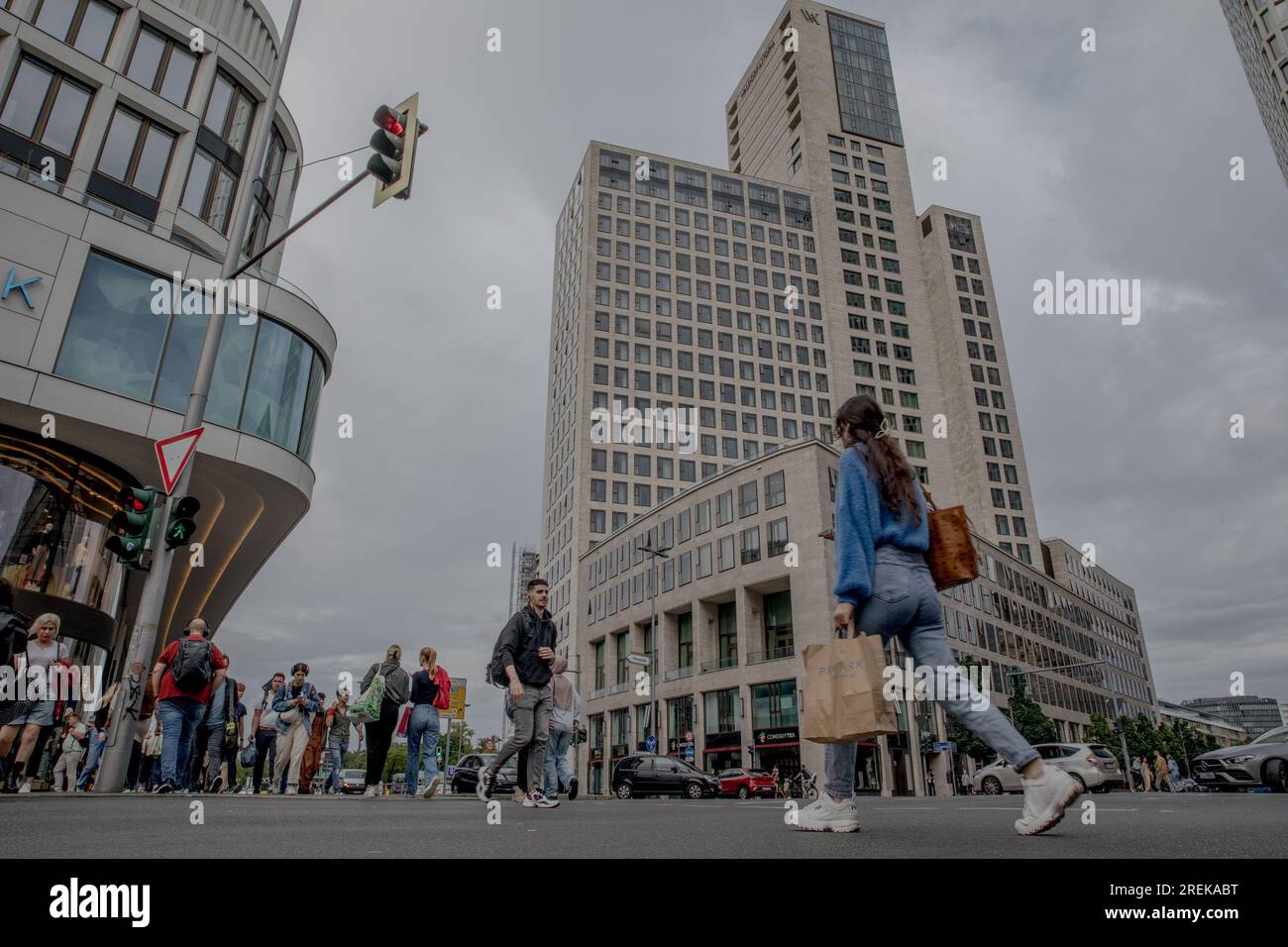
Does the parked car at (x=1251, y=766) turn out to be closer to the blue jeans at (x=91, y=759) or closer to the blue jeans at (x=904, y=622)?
the blue jeans at (x=904, y=622)

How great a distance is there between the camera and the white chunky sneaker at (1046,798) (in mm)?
3355

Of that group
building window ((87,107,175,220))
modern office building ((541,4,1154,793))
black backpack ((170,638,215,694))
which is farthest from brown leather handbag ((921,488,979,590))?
modern office building ((541,4,1154,793))

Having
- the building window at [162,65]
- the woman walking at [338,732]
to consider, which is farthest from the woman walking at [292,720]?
the building window at [162,65]

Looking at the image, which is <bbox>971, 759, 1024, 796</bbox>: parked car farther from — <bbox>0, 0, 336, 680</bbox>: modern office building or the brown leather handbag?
<bbox>0, 0, 336, 680</bbox>: modern office building

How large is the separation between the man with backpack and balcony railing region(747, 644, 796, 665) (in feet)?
122

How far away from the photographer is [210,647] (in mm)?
8953

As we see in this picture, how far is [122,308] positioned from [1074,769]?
25865 mm

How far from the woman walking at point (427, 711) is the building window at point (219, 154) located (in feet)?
70.0

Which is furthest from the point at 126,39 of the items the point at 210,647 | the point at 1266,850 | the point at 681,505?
the point at 681,505

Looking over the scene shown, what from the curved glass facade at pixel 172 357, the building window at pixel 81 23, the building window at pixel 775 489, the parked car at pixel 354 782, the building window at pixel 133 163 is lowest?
the parked car at pixel 354 782

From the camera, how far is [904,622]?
3.75m

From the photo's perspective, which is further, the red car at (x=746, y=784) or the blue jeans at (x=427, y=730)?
the red car at (x=746, y=784)
